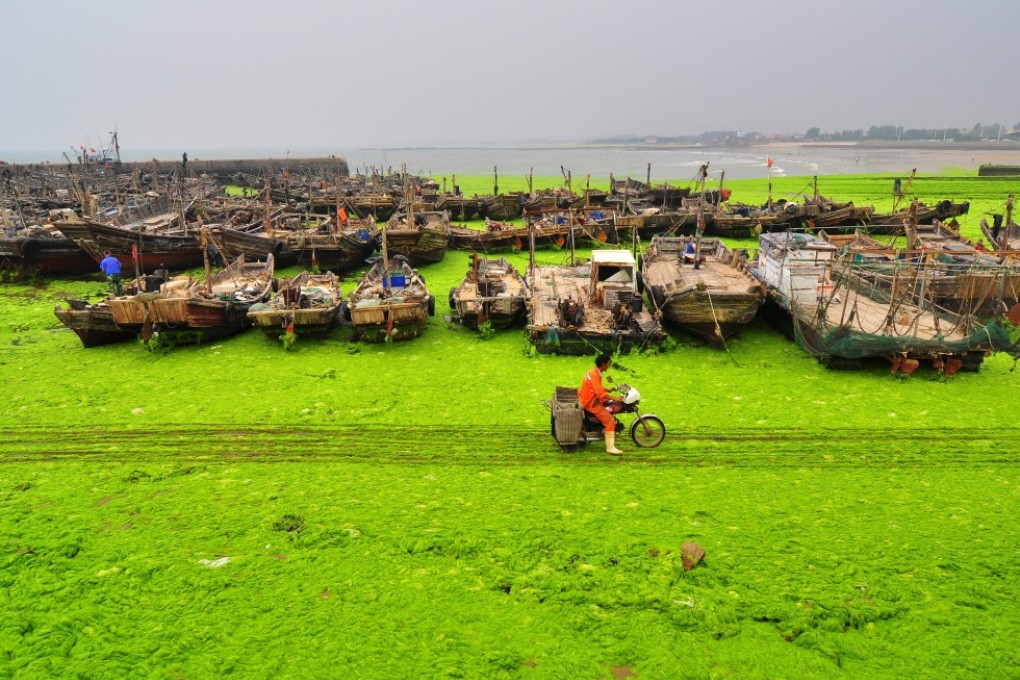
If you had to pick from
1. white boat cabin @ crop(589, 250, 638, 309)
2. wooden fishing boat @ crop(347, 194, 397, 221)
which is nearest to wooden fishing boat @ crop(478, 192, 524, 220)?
wooden fishing boat @ crop(347, 194, 397, 221)

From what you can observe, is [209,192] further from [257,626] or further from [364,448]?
[257,626]

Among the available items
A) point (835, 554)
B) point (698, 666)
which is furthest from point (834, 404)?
point (698, 666)

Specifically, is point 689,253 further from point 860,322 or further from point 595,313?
point 860,322

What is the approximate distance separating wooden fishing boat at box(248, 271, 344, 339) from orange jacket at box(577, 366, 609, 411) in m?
8.15

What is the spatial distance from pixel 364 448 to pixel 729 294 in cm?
905

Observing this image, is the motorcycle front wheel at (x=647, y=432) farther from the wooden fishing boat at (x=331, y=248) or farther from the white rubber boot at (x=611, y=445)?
the wooden fishing boat at (x=331, y=248)

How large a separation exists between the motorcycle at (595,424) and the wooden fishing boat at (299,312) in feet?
Answer: 25.1

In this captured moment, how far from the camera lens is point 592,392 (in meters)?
8.78

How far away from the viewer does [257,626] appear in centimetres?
589

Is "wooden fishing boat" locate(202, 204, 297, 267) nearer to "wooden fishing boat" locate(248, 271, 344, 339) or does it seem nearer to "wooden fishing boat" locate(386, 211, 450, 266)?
"wooden fishing boat" locate(386, 211, 450, 266)

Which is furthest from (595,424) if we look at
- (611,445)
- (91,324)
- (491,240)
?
(491,240)

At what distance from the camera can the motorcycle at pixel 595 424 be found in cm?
895

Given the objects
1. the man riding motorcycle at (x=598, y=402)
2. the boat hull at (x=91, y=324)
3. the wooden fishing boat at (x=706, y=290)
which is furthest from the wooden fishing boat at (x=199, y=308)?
the wooden fishing boat at (x=706, y=290)

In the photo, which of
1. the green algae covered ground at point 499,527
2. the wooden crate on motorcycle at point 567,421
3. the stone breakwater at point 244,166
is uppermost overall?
the stone breakwater at point 244,166
